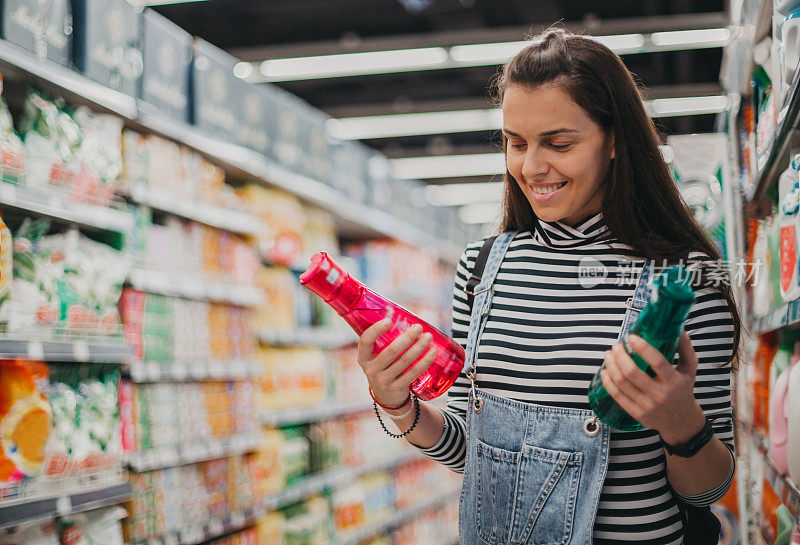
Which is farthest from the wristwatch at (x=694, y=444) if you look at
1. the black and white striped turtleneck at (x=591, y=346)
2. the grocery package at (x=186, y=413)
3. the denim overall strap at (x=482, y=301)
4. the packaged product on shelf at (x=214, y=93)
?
the packaged product on shelf at (x=214, y=93)

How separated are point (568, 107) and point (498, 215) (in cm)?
44

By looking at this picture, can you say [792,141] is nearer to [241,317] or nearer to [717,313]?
[717,313]

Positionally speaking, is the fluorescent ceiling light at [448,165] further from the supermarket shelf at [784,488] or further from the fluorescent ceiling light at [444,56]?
the supermarket shelf at [784,488]

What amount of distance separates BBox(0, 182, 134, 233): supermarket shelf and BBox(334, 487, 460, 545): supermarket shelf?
244 centimetres

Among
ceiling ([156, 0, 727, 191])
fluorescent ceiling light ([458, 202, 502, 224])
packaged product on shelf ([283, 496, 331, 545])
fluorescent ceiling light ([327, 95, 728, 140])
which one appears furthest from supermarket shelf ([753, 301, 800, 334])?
fluorescent ceiling light ([458, 202, 502, 224])

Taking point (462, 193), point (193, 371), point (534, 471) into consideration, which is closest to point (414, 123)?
point (462, 193)

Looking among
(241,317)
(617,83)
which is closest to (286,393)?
(241,317)

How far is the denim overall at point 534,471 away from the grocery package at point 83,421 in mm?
1459

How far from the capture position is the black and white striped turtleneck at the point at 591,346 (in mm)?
1382

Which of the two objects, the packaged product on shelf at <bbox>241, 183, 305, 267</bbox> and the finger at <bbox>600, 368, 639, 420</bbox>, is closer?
the finger at <bbox>600, 368, 639, 420</bbox>

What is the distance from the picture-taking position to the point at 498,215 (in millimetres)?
1810

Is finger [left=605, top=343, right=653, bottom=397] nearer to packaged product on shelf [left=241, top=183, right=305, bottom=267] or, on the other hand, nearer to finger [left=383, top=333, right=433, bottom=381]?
finger [left=383, top=333, right=433, bottom=381]

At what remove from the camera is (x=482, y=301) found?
1566 millimetres

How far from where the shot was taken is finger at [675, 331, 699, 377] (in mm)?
1209
